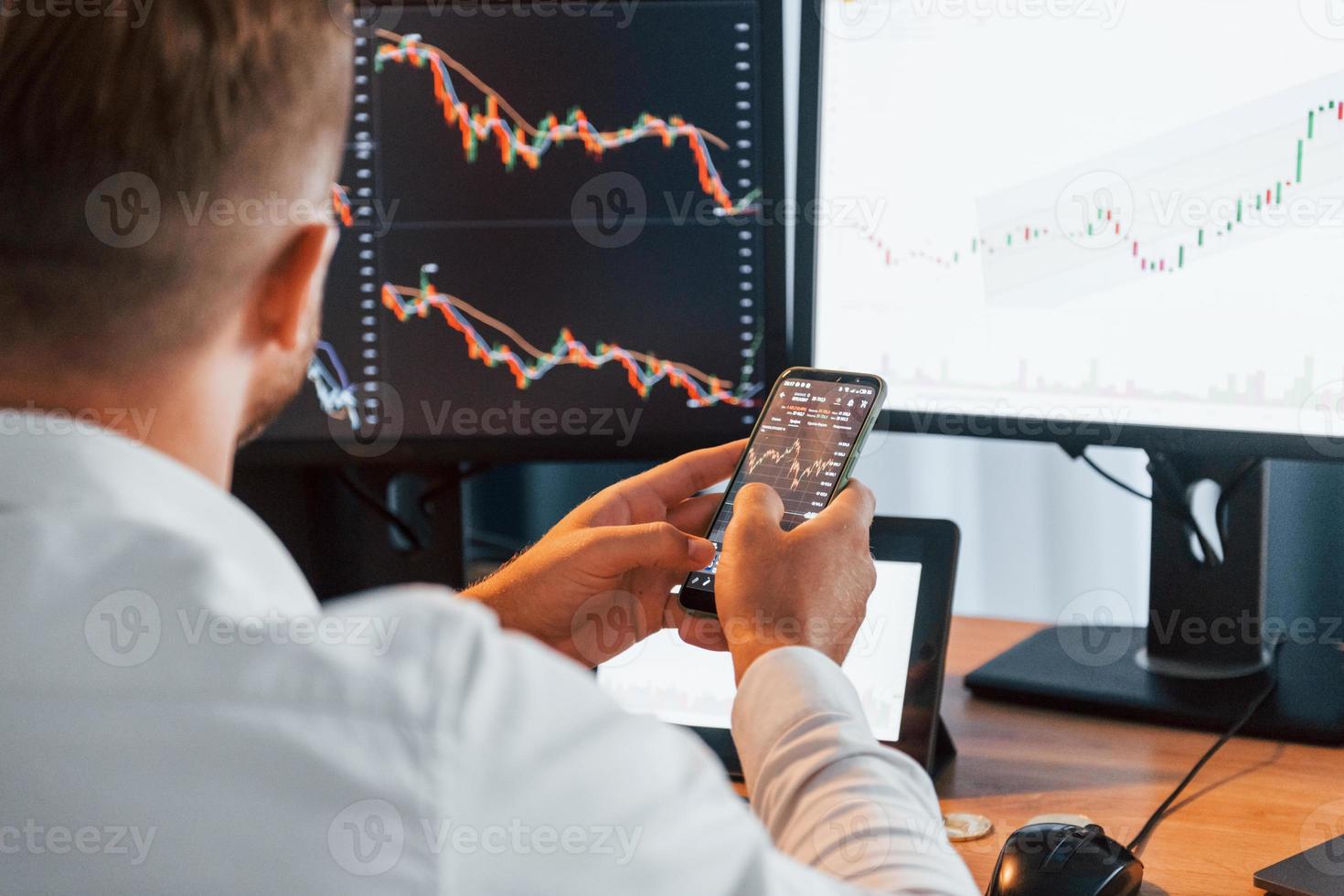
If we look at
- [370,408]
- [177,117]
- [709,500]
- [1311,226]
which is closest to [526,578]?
[709,500]

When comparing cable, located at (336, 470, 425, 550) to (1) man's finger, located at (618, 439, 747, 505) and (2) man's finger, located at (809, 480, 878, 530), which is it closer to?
(1) man's finger, located at (618, 439, 747, 505)

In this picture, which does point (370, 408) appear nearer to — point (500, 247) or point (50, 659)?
point (500, 247)

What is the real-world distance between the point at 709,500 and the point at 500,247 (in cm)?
26

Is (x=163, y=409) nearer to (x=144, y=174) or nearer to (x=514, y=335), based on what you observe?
(x=144, y=174)

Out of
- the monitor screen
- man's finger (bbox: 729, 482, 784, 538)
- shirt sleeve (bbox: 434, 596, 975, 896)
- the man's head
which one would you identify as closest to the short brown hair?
the man's head

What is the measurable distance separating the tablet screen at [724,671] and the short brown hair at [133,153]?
1.39 ft

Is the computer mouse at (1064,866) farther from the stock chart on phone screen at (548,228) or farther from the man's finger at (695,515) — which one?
the stock chart on phone screen at (548,228)

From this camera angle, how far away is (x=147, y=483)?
1.14 feet

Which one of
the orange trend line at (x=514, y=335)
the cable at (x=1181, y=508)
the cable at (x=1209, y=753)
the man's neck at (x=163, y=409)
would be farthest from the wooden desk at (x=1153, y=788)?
the man's neck at (x=163, y=409)

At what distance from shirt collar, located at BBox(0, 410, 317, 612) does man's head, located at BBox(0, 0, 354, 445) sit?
0.05 metres

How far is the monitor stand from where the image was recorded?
789mm

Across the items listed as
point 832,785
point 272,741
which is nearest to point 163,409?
point 272,741

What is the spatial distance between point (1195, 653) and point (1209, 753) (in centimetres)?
12

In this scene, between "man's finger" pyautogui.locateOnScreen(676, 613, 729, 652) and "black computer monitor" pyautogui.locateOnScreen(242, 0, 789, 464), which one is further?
"black computer monitor" pyautogui.locateOnScreen(242, 0, 789, 464)
